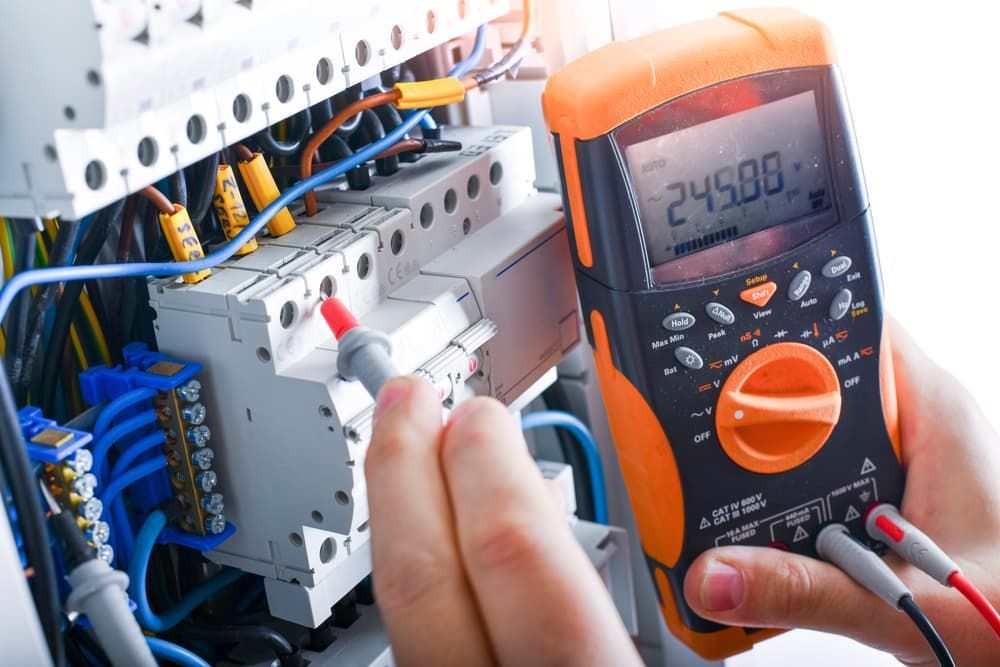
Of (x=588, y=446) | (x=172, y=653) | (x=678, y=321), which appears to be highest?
(x=678, y=321)

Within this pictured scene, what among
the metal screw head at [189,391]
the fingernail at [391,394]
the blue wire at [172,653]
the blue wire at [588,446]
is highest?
the fingernail at [391,394]

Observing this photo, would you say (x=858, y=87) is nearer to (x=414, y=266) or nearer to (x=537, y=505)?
(x=414, y=266)

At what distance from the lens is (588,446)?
1139 millimetres

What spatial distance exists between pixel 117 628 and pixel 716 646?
0.51 metres

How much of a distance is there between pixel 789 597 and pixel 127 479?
Result: 487mm

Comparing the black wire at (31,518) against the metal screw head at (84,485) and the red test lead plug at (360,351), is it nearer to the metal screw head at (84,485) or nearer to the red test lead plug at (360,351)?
the metal screw head at (84,485)

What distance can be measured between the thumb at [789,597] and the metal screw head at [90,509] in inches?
17.8

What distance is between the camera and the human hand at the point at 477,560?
1.52ft

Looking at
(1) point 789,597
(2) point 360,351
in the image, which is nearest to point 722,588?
(1) point 789,597

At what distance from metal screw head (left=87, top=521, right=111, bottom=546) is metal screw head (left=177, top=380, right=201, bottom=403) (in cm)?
9

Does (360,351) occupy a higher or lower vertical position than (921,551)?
higher

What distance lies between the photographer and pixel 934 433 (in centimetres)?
93

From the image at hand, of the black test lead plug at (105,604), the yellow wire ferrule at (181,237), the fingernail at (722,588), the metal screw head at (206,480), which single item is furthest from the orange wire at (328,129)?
the fingernail at (722,588)

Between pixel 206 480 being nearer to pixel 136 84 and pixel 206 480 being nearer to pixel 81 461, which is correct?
pixel 81 461
